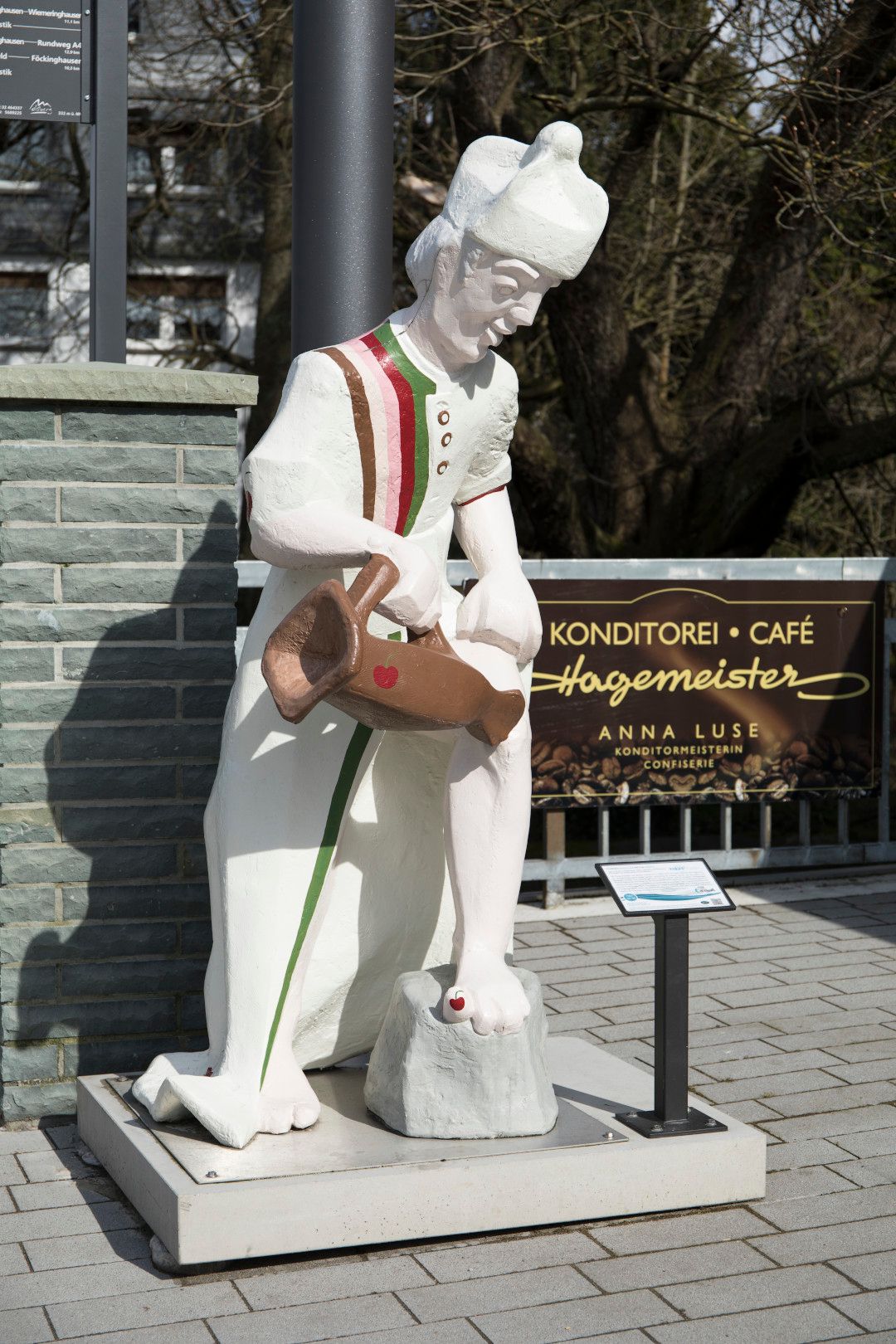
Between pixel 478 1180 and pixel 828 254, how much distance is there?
8438 mm

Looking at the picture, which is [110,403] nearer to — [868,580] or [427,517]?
[427,517]

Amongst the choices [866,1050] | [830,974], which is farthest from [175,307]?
[866,1050]

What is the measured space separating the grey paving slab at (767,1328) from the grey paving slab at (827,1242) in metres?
0.23

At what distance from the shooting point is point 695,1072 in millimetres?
4547

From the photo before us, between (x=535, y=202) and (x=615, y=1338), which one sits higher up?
(x=535, y=202)

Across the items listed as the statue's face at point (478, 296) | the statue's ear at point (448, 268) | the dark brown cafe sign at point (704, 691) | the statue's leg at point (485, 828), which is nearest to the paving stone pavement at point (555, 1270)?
the statue's leg at point (485, 828)

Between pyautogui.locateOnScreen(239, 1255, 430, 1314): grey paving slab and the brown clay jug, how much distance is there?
3.50 ft

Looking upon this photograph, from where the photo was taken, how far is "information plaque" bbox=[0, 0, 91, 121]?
422 centimetres

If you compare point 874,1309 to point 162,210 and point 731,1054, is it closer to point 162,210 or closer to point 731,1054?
point 731,1054

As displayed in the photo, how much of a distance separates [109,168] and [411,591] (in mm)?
1842

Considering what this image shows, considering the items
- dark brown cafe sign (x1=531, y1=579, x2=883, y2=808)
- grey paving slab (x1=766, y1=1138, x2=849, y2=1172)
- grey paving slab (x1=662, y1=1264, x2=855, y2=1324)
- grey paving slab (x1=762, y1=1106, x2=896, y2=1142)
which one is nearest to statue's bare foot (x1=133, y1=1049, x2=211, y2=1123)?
grey paving slab (x1=662, y1=1264, x2=855, y2=1324)

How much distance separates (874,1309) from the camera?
120 inches

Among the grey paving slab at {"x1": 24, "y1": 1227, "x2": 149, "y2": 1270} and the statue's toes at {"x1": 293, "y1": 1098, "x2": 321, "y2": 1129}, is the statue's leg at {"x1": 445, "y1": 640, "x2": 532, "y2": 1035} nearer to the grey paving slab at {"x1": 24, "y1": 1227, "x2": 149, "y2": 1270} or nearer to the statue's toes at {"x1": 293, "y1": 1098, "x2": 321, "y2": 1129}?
the statue's toes at {"x1": 293, "y1": 1098, "x2": 321, "y2": 1129}

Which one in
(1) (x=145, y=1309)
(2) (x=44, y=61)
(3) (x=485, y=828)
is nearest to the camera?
(1) (x=145, y=1309)
